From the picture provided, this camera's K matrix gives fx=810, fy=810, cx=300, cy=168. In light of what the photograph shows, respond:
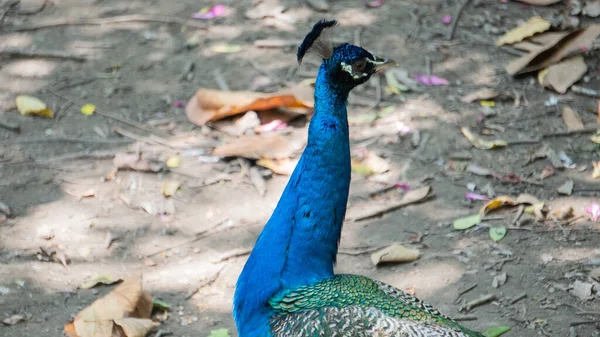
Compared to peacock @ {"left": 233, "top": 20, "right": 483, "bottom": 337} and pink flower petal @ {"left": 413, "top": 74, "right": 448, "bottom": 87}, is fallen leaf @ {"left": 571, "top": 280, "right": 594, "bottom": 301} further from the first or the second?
pink flower petal @ {"left": 413, "top": 74, "right": 448, "bottom": 87}

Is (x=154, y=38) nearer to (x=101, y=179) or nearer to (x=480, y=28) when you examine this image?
(x=101, y=179)

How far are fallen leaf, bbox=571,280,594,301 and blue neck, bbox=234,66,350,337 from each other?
1.09m

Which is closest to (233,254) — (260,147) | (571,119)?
(260,147)

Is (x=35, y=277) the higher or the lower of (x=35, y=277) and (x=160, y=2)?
the lower

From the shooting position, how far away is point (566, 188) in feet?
11.5

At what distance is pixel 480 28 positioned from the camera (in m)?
4.64

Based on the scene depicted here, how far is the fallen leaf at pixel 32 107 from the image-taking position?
3.92 m

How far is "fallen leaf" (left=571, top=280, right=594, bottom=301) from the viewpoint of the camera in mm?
2959

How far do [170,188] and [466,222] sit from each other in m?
1.27

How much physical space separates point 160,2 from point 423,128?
183 cm

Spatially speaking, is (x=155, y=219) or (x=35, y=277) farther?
(x=155, y=219)

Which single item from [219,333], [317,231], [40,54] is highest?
[317,231]

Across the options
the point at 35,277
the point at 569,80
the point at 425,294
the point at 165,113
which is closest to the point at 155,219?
the point at 35,277

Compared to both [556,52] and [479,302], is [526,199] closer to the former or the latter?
[479,302]
